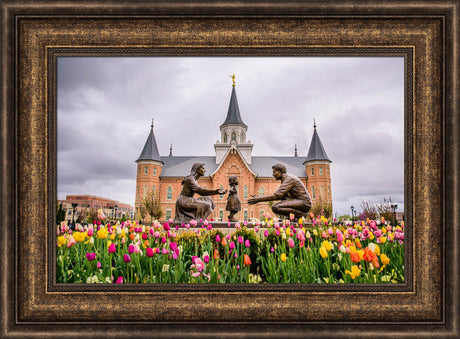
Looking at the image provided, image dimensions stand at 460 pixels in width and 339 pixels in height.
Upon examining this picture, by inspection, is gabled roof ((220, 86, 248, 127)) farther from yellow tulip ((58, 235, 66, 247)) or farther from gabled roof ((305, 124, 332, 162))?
yellow tulip ((58, 235, 66, 247))

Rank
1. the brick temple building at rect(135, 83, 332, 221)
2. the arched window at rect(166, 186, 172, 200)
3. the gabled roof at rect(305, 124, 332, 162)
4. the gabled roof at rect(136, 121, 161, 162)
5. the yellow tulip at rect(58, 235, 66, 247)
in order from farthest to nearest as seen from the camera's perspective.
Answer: the gabled roof at rect(136, 121, 161, 162), the arched window at rect(166, 186, 172, 200), the gabled roof at rect(305, 124, 332, 162), the brick temple building at rect(135, 83, 332, 221), the yellow tulip at rect(58, 235, 66, 247)

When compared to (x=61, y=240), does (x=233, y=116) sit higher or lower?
higher

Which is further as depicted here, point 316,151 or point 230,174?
point 316,151

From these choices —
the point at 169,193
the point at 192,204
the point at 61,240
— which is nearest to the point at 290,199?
the point at 192,204

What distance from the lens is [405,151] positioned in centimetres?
222

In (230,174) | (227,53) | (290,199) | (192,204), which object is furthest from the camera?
(230,174)

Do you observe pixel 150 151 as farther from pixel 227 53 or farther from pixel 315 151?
pixel 227 53

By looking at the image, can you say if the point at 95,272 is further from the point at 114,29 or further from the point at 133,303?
the point at 114,29

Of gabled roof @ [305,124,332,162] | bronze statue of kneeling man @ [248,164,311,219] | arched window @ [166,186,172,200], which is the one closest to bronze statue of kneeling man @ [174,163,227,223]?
bronze statue of kneeling man @ [248,164,311,219]

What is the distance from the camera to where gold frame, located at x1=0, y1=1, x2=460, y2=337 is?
6.55ft

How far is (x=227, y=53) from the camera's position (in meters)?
2.30

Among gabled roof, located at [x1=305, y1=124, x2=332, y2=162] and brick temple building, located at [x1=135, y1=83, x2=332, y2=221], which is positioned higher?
gabled roof, located at [x1=305, y1=124, x2=332, y2=162]

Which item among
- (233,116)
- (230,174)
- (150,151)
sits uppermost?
(233,116)

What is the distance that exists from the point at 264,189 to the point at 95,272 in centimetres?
3282
